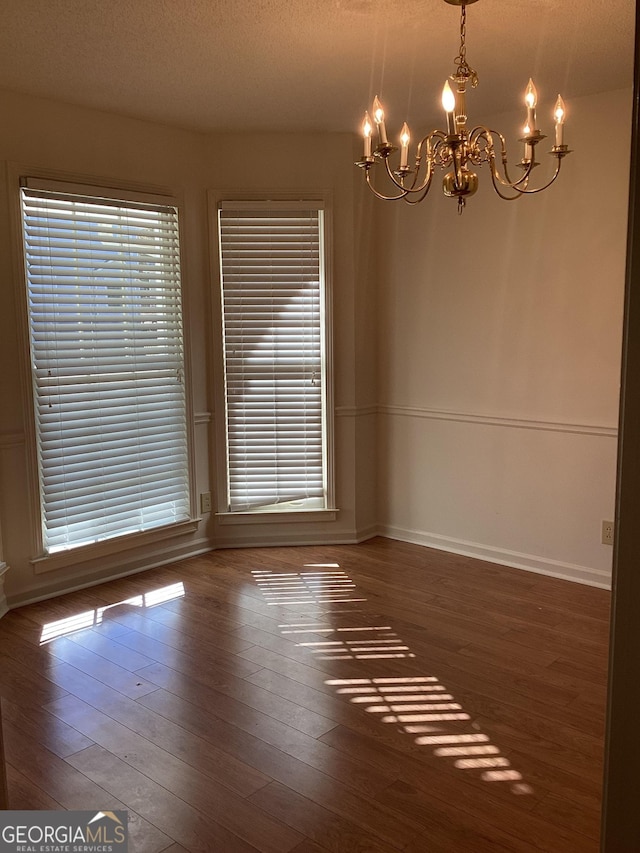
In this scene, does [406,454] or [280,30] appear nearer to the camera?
[280,30]

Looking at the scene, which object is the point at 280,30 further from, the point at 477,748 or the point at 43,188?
the point at 477,748

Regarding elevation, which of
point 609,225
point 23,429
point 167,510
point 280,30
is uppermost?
point 280,30

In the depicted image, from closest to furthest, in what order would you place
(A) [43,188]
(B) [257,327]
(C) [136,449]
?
(A) [43,188], (C) [136,449], (B) [257,327]

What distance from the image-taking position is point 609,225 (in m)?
3.72

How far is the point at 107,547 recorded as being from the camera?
163 inches

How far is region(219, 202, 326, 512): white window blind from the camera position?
14.6 feet

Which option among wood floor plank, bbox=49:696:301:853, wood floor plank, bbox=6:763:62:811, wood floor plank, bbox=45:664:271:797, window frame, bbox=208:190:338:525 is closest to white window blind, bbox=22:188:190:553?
window frame, bbox=208:190:338:525

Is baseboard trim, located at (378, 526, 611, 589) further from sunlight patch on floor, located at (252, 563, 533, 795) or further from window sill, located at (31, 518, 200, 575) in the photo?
window sill, located at (31, 518, 200, 575)

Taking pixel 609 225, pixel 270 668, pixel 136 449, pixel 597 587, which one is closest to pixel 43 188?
pixel 136 449

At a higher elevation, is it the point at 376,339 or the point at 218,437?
the point at 376,339

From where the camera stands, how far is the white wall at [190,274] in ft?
11.9

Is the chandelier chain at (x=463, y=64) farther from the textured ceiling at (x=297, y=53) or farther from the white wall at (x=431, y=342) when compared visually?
the white wall at (x=431, y=342)

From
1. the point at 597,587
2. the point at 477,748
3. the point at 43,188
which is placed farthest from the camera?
the point at 597,587

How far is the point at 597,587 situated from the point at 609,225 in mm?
1966
